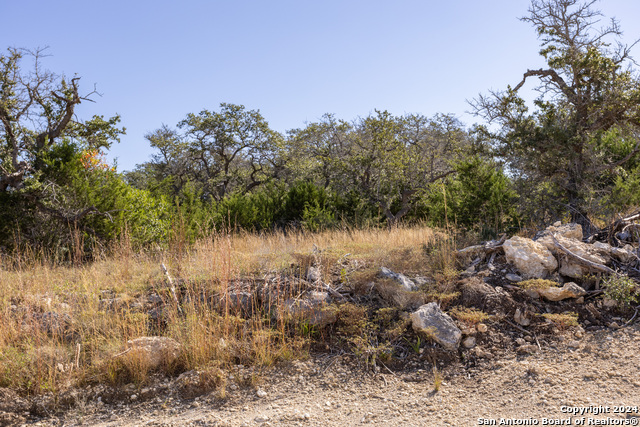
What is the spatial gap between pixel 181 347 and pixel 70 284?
2.85m

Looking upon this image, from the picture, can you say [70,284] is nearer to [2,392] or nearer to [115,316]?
[115,316]

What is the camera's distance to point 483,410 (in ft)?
10.5

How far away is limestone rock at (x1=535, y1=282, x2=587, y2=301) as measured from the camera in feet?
15.0

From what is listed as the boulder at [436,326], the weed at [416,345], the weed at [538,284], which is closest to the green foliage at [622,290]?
the weed at [538,284]

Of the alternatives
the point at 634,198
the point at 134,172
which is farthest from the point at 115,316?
the point at 134,172

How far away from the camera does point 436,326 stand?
4156 millimetres

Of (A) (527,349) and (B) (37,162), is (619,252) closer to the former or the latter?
(A) (527,349)

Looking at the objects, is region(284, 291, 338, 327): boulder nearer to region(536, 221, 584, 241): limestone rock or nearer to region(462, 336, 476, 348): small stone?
region(462, 336, 476, 348): small stone

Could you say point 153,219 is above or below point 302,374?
above

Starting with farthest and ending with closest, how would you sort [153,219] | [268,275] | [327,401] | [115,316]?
[153,219] → [268,275] → [115,316] → [327,401]

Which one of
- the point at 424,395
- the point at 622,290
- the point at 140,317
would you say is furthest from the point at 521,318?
the point at 140,317

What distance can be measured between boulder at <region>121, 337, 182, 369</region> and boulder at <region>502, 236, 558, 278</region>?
4021 mm

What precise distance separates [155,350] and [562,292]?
432cm

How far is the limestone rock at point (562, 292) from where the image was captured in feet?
15.0
